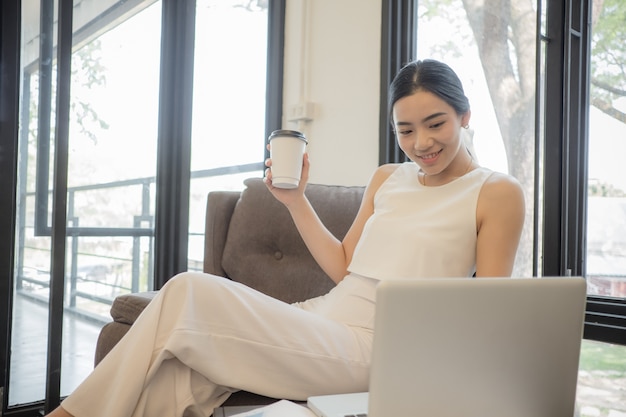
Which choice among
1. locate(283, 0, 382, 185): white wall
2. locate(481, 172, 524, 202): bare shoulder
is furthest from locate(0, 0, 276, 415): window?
locate(481, 172, 524, 202): bare shoulder

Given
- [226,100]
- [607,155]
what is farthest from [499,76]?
[226,100]

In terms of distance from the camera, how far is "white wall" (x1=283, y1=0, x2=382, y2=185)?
2.44 m

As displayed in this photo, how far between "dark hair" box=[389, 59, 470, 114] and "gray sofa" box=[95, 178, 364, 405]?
1.63ft

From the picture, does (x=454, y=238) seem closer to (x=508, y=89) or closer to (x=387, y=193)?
(x=387, y=193)

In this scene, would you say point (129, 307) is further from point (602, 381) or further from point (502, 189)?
point (602, 381)

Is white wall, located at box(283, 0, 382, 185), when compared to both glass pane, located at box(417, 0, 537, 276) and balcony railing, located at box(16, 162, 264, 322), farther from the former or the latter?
balcony railing, located at box(16, 162, 264, 322)

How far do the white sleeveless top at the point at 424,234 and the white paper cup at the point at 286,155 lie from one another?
0.93ft

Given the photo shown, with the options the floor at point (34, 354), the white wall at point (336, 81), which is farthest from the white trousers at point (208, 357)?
the white wall at point (336, 81)

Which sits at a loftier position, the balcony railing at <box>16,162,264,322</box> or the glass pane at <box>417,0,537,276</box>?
the glass pane at <box>417,0,537,276</box>

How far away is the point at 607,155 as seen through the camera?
162 centimetres

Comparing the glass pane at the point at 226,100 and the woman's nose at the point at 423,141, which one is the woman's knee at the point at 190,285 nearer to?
the woman's nose at the point at 423,141

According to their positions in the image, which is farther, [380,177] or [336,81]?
[336,81]

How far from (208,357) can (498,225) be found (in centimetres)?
73

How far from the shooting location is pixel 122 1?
2.33 meters
